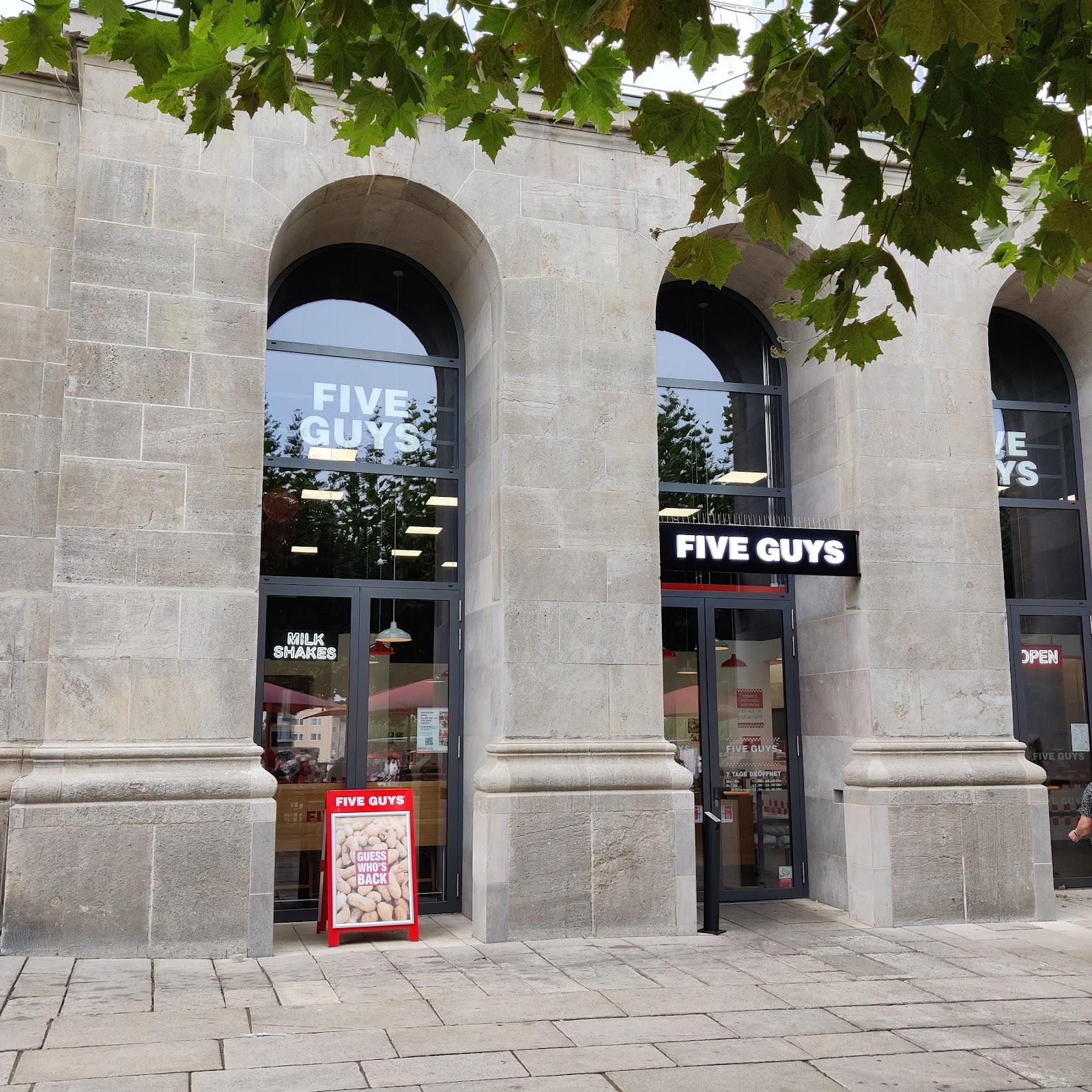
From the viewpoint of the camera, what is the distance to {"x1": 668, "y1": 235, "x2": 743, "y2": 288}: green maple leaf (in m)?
5.45

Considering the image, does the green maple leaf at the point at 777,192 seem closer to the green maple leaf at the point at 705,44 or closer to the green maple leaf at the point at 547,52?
the green maple leaf at the point at 705,44

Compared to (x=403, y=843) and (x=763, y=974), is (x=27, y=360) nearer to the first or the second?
(x=403, y=843)

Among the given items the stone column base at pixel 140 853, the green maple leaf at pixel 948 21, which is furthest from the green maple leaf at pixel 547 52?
the stone column base at pixel 140 853

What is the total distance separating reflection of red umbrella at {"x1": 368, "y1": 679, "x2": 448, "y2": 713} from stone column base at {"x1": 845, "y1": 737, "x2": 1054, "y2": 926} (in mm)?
4118

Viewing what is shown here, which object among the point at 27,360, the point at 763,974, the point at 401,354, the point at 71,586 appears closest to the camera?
the point at 763,974

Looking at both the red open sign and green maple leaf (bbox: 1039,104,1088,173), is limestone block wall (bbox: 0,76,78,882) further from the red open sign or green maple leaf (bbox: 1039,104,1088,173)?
the red open sign

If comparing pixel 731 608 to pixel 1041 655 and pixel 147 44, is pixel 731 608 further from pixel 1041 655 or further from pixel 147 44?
pixel 147 44

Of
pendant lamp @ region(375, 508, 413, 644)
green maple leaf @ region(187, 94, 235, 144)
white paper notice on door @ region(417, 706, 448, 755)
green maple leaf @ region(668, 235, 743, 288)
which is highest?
green maple leaf @ region(187, 94, 235, 144)

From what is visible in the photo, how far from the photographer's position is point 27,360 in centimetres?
1003

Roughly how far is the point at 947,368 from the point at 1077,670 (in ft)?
13.2

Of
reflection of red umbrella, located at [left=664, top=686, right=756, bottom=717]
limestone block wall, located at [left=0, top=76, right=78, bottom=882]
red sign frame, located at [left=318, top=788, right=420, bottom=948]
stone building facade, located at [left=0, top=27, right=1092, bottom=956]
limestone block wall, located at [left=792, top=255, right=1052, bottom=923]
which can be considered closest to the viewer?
stone building facade, located at [left=0, top=27, right=1092, bottom=956]

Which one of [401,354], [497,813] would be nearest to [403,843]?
[497,813]

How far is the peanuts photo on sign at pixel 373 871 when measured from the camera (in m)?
9.91

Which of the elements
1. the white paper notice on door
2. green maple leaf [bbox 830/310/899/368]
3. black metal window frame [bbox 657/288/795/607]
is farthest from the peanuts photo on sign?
green maple leaf [bbox 830/310/899/368]
